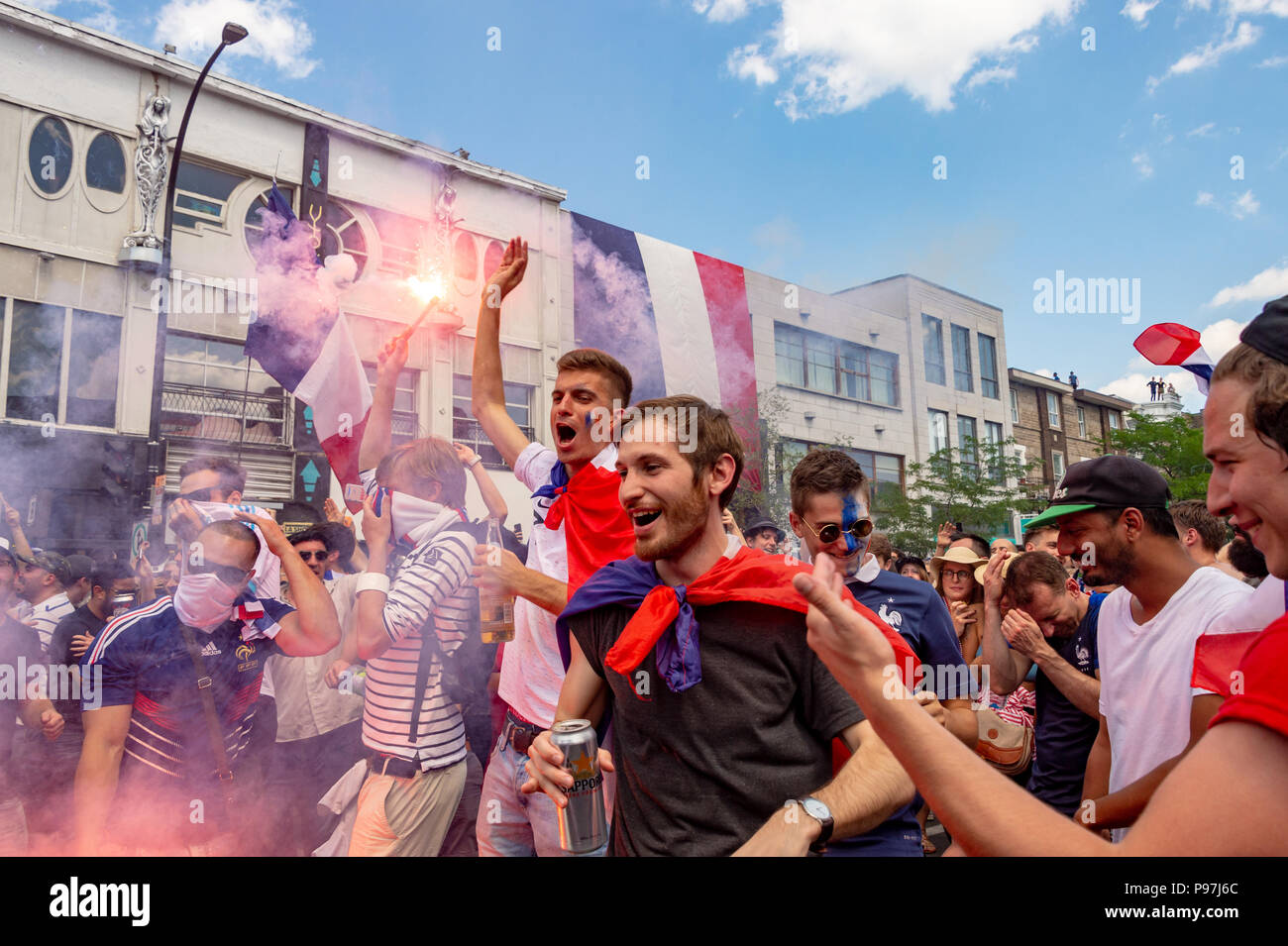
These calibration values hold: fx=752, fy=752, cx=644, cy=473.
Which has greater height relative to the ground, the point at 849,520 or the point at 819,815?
the point at 849,520

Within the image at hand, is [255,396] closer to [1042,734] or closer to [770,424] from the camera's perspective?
[1042,734]

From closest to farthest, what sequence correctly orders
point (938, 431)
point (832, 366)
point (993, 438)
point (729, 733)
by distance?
point (729, 733) < point (832, 366) < point (938, 431) < point (993, 438)

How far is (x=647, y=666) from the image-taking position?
1784 mm

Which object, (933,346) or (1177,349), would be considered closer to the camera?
(1177,349)

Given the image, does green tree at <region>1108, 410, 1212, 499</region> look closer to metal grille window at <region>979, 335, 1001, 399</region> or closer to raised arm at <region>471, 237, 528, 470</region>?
metal grille window at <region>979, 335, 1001, 399</region>

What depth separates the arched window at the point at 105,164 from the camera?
5.15 meters

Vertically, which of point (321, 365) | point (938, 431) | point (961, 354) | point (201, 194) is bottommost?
point (321, 365)

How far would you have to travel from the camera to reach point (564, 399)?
110 inches

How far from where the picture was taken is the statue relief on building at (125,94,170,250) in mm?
5180

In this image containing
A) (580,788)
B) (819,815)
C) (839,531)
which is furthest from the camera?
(839,531)

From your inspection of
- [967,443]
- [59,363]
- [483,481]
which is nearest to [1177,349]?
[483,481]

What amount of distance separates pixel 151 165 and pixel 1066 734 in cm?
638

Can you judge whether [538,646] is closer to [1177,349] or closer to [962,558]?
[1177,349]
